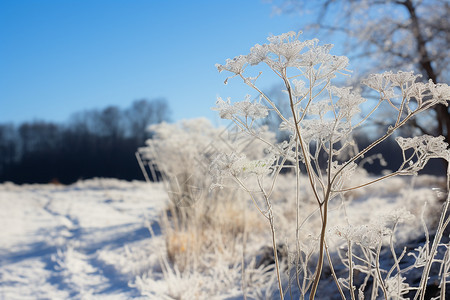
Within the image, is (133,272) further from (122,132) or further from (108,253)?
(122,132)

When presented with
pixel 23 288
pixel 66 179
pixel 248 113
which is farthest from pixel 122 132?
pixel 248 113

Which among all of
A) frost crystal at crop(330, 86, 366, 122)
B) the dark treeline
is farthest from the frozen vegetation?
the dark treeline

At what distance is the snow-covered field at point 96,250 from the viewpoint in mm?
2764

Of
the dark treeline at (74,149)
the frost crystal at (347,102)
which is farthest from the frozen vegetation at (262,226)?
the dark treeline at (74,149)

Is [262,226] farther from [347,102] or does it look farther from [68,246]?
[347,102]

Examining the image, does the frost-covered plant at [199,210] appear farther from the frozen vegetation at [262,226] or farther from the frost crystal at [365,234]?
the frost crystal at [365,234]

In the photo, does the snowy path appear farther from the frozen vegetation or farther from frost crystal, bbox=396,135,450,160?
frost crystal, bbox=396,135,450,160

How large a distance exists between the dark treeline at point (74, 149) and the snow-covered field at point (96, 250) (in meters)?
13.1

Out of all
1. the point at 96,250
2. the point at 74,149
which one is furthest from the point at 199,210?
the point at 74,149

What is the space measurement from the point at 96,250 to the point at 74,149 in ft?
67.2

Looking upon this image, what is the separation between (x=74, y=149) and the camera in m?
23.2

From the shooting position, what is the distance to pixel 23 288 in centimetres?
318

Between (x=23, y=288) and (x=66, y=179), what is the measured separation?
770 inches

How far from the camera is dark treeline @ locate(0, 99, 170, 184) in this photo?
21047 mm
